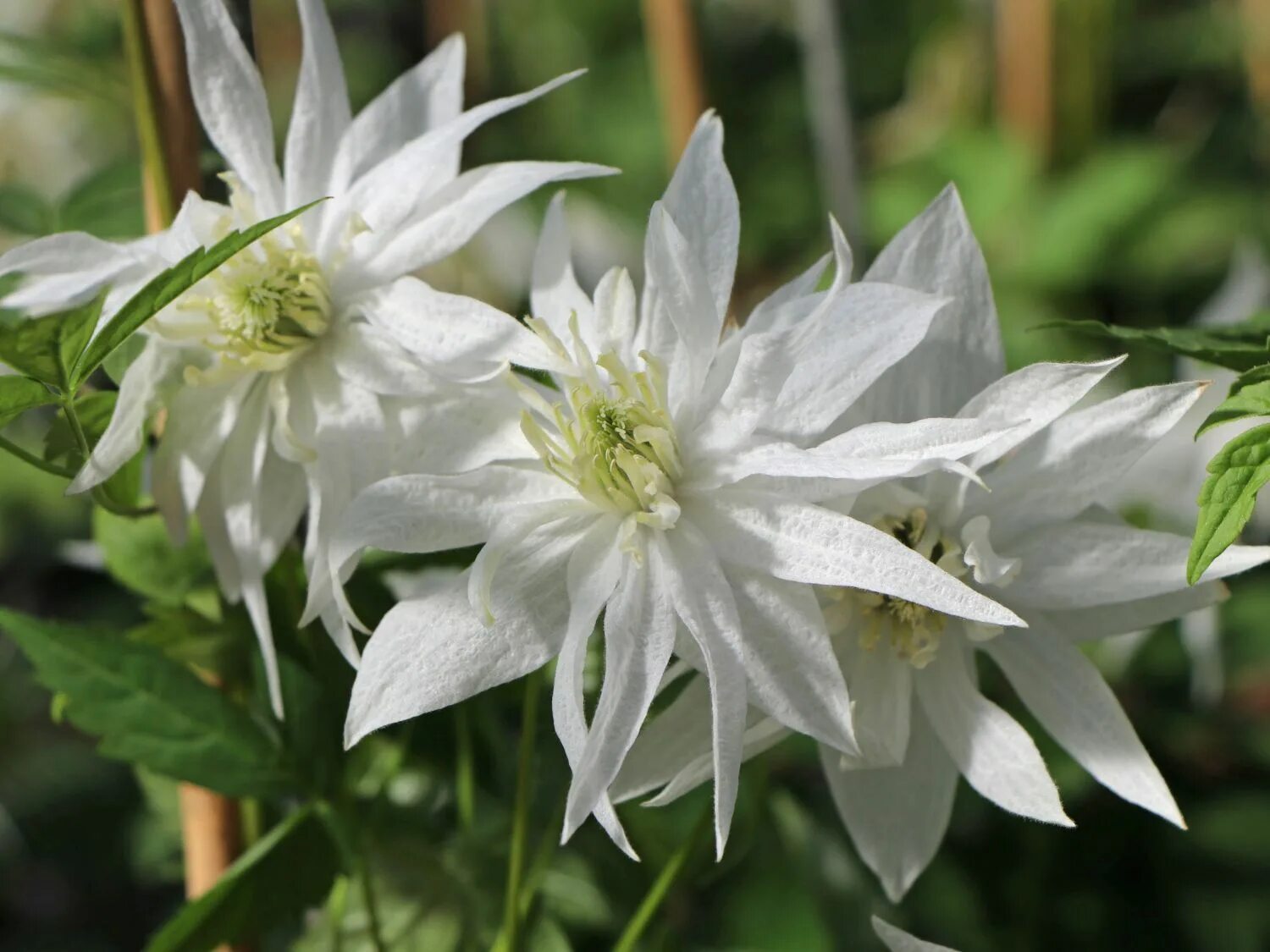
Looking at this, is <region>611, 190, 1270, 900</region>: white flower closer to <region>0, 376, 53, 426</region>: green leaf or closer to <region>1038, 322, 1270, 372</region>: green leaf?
<region>1038, 322, 1270, 372</region>: green leaf

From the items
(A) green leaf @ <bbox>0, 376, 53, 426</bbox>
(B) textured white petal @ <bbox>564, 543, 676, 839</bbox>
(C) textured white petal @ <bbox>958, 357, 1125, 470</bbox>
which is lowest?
(B) textured white petal @ <bbox>564, 543, 676, 839</bbox>

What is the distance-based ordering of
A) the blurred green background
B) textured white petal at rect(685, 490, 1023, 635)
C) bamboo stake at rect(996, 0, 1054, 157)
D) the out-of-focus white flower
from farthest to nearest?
bamboo stake at rect(996, 0, 1054, 157)
the out-of-focus white flower
the blurred green background
textured white petal at rect(685, 490, 1023, 635)

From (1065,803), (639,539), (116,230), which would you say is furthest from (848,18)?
(639,539)

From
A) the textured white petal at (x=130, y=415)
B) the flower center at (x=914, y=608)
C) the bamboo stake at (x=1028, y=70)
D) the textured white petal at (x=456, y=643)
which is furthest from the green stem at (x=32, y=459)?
the bamboo stake at (x=1028, y=70)

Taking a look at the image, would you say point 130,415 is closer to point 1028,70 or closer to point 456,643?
point 456,643

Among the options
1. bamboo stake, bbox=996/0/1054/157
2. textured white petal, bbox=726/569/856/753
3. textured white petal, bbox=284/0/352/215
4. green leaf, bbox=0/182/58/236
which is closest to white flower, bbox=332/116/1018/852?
textured white petal, bbox=726/569/856/753

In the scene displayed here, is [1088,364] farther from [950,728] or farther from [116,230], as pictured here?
[116,230]

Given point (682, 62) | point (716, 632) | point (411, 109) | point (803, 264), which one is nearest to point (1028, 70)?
point (803, 264)
